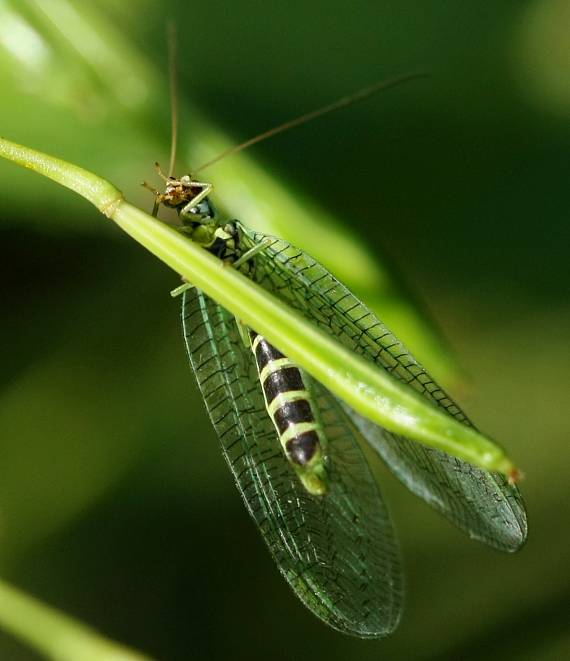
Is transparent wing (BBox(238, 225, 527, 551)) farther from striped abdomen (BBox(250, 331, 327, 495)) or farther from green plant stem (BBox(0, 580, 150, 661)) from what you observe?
green plant stem (BBox(0, 580, 150, 661))

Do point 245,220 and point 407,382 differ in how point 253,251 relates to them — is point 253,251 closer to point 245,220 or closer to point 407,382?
point 245,220

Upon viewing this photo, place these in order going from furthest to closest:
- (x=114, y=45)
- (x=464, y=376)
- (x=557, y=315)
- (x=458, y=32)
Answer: (x=458, y=32), (x=557, y=315), (x=114, y=45), (x=464, y=376)

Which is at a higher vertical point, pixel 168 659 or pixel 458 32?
pixel 458 32

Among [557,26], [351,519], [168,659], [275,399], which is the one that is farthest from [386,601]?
[557,26]

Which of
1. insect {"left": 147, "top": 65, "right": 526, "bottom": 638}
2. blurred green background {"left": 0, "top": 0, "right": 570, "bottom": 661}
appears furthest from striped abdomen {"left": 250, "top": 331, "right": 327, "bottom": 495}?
blurred green background {"left": 0, "top": 0, "right": 570, "bottom": 661}

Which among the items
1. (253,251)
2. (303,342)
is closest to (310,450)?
(253,251)

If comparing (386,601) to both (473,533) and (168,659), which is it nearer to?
(473,533)

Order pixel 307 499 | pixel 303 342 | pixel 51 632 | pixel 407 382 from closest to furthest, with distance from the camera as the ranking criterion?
1. pixel 303 342
2. pixel 407 382
3. pixel 51 632
4. pixel 307 499
